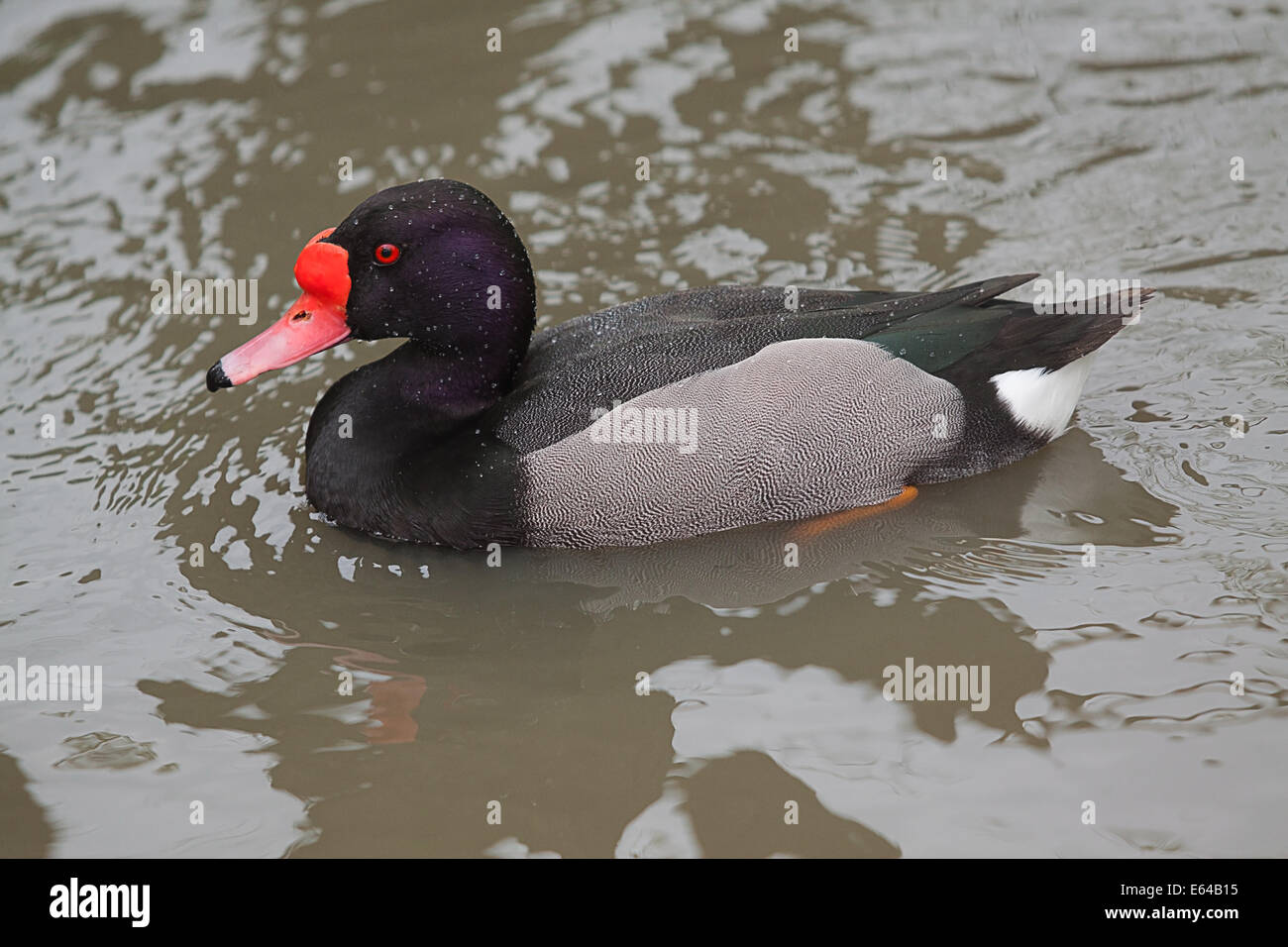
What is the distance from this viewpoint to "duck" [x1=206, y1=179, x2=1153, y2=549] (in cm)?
584

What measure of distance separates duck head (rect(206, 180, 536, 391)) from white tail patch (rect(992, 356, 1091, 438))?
2.00m

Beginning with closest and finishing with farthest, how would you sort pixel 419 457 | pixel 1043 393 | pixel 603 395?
1. pixel 603 395
2. pixel 419 457
3. pixel 1043 393

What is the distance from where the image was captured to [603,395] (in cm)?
586

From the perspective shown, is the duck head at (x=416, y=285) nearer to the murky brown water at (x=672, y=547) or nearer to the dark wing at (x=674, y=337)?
the dark wing at (x=674, y=337)

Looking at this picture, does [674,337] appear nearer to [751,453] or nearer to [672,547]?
[751,453]

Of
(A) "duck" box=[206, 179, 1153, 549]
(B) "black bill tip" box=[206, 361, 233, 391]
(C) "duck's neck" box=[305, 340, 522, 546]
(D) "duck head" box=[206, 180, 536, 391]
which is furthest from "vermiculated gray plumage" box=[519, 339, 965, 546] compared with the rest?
(B) "black bill tip" box=[206, 361, 233, 391]

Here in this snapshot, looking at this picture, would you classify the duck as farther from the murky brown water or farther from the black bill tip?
the murky brown water

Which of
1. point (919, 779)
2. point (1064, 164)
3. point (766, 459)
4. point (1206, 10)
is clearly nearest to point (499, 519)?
point (766, 459)

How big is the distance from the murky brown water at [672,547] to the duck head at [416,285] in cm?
81

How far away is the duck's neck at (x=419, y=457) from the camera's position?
19.3 feet

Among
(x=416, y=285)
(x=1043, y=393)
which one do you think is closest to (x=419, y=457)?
(x=416, y=285)

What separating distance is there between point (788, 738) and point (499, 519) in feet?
5.20

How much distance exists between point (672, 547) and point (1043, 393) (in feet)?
5.55

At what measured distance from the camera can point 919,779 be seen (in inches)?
186
